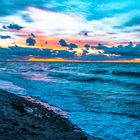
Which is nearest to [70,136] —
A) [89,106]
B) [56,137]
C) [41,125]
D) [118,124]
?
[56,137]

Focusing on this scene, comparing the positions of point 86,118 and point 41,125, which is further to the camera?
point 86,118

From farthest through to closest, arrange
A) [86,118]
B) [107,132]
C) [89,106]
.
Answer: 1. [89,106]
2. [86,118]
3. [107,132]

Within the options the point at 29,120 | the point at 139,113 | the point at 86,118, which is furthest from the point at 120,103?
the point at 29,120

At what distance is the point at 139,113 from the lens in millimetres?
19547

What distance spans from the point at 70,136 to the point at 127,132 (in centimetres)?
317

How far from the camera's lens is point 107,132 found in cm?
1402

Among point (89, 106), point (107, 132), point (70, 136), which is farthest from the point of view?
point (89, 106)

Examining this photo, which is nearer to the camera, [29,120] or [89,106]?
[29,120]

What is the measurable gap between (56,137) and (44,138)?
697 millimetres

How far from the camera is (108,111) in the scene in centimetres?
2031

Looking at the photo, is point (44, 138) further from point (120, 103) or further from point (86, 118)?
point (120, 103)

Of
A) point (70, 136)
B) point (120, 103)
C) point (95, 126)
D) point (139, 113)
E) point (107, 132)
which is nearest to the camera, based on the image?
point (70, 136)

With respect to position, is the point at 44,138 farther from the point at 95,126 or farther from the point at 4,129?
the point at 95,126

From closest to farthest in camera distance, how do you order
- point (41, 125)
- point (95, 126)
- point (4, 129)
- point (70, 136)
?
point (4, 129)
point (70, 136)
point (41, 125)
point (95, 126)
